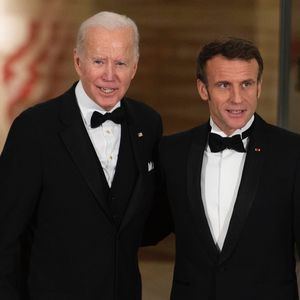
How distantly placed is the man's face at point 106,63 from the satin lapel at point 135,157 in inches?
5.9

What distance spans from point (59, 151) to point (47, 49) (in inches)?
106

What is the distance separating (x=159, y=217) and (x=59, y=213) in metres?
0.41

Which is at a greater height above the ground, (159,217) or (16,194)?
(16,194)

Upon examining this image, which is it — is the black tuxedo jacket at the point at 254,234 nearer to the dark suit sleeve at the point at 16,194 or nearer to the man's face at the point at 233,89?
the man's face at the point at 233,89

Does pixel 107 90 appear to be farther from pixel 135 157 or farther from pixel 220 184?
pixel 220 184

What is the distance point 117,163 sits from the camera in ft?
9.07

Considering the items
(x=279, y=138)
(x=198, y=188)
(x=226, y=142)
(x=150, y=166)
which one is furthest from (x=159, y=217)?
(x=279, y=138)

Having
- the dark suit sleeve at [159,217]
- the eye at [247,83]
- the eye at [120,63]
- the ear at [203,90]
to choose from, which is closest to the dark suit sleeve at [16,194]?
the eye at [120,63]

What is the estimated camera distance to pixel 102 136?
2.79 meters

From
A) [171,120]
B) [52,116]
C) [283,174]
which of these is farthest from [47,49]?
[283,174]

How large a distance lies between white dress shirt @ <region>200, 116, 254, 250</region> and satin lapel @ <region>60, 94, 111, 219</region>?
0.34 m

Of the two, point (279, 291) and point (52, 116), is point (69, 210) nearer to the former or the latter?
point (52, 116)

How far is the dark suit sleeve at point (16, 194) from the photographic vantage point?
2.64m

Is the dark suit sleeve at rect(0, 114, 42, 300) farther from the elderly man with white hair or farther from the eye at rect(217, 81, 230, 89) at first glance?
the eye at rect(217, 81, 230, 89)
